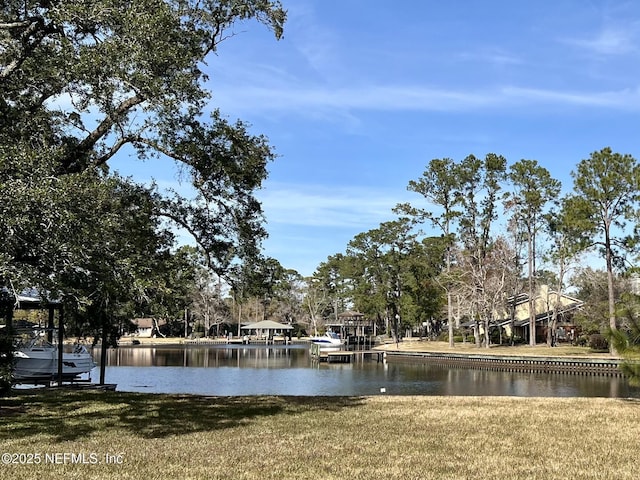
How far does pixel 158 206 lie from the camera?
12.4m

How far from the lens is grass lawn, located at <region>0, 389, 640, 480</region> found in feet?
20.5

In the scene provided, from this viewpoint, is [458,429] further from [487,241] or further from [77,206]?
[487,241]

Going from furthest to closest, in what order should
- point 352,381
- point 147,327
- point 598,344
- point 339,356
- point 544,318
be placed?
point 147,327 → point 544,318 → point 339,356 → point 598,344 → point 352,381

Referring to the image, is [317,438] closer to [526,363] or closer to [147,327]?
[526,363]

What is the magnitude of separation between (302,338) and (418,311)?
102 ft

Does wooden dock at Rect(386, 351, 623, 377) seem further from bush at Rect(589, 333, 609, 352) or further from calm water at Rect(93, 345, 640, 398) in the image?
bush at Rect(589, 333, 609, 352)

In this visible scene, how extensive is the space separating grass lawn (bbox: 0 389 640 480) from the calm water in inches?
518

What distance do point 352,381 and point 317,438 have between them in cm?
2354

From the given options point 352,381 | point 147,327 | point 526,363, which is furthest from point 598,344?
point 147,327

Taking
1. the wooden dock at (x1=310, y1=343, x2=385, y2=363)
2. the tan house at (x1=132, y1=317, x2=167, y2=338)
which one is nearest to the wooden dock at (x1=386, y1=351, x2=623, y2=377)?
the wooden dock at (x1=310, y1=343, x2=385, y2=363)

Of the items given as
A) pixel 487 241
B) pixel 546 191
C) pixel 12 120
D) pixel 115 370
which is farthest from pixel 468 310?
pixel 12 120

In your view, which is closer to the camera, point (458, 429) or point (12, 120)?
point (458, 429)

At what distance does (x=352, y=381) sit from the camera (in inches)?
1220

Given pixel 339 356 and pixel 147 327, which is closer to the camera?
pixel 339 356
